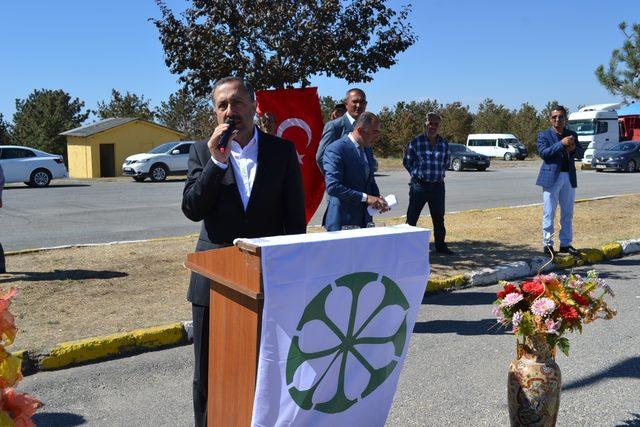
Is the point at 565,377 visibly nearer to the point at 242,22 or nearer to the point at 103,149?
the point at 242,22

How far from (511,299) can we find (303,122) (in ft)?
14.2

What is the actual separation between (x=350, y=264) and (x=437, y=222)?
6667 millimetres

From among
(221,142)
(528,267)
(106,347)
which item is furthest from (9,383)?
(528,267)

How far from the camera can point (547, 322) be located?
11.2 ft

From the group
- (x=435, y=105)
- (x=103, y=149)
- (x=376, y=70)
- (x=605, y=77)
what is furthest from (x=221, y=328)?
(x=435, y=105)

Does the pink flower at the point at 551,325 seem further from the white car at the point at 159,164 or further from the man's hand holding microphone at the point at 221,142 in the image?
the white car at the point at 159,164

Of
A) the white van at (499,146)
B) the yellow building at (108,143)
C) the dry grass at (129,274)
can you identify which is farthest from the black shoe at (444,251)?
the white van at (499,146)

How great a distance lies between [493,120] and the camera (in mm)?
54688

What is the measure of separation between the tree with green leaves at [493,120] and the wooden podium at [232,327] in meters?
54.2

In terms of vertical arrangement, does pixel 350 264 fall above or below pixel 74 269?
above

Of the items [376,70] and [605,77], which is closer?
[376,70]

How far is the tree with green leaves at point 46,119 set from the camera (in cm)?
4526

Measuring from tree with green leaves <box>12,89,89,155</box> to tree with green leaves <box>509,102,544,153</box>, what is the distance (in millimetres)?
34218

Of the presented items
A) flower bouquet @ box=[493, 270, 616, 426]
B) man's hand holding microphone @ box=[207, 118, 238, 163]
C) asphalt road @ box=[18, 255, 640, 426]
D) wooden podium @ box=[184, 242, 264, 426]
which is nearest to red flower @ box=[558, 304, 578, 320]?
flower bouquet @ box=[493, 270, 616, 426]
